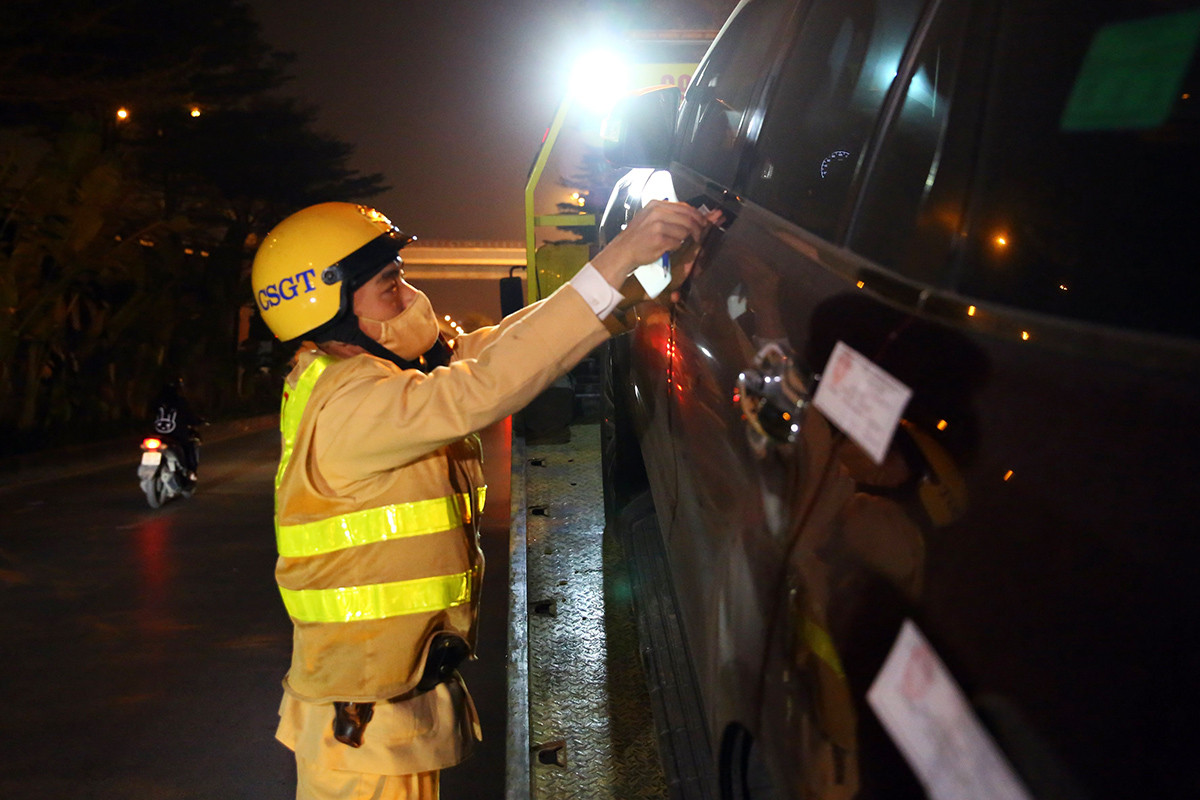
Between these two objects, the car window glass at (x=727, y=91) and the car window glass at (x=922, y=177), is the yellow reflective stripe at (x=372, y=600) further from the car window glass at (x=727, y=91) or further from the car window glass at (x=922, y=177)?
the car window glass at (x=922, y=177)

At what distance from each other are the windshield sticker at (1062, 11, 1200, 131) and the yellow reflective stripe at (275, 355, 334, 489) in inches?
63.3

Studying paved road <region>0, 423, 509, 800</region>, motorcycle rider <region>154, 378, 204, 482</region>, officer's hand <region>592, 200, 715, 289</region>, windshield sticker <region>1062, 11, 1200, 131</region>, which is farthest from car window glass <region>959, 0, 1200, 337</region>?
motorcycle rider <region>154, 378, 204, 482</region>

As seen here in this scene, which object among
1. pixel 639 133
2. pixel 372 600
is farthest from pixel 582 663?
pixel 639 133

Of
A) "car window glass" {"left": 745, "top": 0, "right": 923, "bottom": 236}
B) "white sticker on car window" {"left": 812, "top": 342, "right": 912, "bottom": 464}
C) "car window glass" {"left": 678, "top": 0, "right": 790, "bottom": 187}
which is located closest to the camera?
"white sticker on car window" {"left": 812, "top": 342, "right": 912, "bottom": 464}

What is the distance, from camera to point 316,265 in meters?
2.38

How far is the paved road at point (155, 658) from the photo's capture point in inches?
156

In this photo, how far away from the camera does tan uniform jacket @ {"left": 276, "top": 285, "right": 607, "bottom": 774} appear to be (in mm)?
2072

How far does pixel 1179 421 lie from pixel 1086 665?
0.67 ft

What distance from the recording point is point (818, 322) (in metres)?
1.38

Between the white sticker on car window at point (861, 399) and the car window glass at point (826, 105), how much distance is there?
381 millimetres

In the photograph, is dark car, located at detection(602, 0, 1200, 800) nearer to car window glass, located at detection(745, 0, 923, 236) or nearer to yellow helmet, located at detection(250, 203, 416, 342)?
car window glass, located at detection(745, 0, 923, 236)

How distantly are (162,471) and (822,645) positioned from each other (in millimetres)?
9185

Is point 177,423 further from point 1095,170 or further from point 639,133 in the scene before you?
point 1095,170

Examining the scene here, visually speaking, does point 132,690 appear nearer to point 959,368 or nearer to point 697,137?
point 697,137
